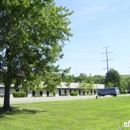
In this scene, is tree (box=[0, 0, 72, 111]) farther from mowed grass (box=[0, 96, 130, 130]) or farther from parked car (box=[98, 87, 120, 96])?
parked car (box=[98, 87, 120, 96])

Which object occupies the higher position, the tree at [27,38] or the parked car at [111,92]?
the tree at [27,38]

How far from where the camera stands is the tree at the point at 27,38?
50.0ft

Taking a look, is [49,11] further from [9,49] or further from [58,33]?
[9,49]

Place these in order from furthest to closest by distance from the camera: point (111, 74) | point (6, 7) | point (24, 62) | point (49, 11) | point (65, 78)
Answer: point (111, 74) < point (65, 78) < point (49, 11) < point (24, 62) < point (6, 7)

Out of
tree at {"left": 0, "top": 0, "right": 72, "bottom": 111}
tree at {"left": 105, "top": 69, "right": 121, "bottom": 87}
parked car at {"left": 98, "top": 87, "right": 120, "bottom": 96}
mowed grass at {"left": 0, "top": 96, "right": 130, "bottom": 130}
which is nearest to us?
mowed grass at {"left": 0, "top": 96, "right": 130, "bottom": 130}

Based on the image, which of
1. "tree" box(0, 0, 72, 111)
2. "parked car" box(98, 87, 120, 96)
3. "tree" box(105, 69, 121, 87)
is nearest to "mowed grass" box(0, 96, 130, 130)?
"tree" box(0, 0, 72, 111)

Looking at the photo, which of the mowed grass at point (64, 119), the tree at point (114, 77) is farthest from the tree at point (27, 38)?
the tree at point (114, 77)

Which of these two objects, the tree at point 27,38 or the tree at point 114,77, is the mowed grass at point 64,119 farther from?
the tree at point 114,77

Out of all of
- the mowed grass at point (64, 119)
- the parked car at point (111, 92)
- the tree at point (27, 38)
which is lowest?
the mowed grass at point (64, 119)

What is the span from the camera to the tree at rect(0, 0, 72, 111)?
15.2 metres

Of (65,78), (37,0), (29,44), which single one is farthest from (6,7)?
(65,78)

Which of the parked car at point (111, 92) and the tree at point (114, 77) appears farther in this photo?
the tree at point (114, 77)

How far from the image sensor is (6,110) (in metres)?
18.1

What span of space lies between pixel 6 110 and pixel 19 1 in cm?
855
